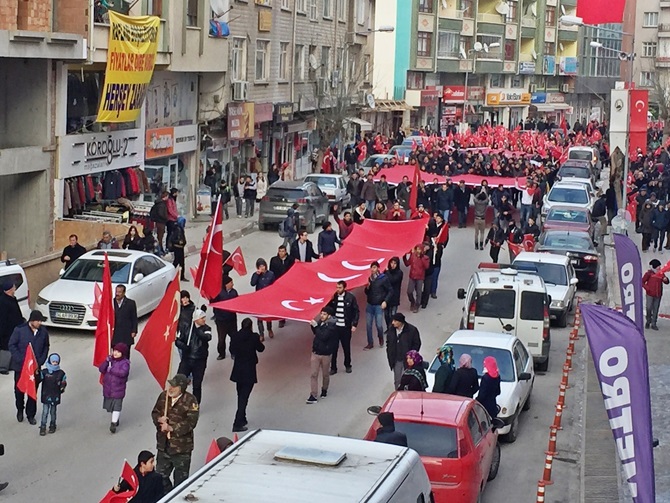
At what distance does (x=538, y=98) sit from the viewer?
101 metres

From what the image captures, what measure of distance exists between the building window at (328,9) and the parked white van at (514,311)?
1404 inches

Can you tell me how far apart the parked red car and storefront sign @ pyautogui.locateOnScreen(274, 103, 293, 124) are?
3537 cm

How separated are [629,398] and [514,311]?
10641 mm

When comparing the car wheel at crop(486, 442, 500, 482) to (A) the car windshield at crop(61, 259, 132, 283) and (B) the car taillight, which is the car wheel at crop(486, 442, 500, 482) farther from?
(A) the car windshield at crop(61, 259, 132, 283)

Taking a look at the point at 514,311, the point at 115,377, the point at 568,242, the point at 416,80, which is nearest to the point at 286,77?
the point at 568,242

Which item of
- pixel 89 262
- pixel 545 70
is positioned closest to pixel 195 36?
pixel 89 262

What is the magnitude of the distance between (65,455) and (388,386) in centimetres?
602

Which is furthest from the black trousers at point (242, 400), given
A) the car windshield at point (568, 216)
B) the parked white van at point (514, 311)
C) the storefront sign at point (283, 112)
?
the storefront sign at point (283, 112)

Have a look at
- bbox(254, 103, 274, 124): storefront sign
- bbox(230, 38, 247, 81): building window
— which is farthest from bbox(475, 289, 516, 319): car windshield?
bbox(254, 103, 274, 124): storefront sign

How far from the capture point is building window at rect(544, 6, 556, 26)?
330 feet

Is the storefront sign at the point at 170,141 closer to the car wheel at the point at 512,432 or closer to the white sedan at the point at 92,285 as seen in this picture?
the white sedan at the point at 92,285

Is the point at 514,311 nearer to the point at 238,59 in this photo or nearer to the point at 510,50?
the point at 238,59

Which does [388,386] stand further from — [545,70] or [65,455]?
[545,70]

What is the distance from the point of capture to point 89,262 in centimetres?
2316
